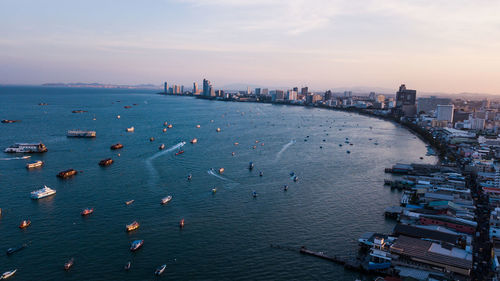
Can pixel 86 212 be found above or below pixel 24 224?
above

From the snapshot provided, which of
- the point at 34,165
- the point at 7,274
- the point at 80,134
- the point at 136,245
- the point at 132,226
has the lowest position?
the point at 7,274

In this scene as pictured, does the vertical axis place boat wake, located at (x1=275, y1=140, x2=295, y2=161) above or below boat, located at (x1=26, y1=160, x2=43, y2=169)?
above

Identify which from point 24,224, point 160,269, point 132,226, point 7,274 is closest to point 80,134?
point 24,224

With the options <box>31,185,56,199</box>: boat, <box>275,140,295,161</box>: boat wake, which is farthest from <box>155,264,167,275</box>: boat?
<box>275,140,295,161</box>: boat wake

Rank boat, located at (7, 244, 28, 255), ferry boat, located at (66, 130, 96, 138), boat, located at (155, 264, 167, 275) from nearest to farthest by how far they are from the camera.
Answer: boat, located at (155, 264, 167, 275) → boat, located at (7, 244, 28, 255) → ferry boat, located at (66, 130, 96, 138)

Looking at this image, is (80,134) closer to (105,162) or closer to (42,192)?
(105,162)

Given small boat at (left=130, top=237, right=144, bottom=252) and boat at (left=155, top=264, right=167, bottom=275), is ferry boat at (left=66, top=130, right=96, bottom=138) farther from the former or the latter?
boat at (left=155, top=264, right=167, bottom=275)

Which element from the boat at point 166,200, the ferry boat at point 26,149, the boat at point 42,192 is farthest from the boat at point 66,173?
the ferry boat at point 26,149

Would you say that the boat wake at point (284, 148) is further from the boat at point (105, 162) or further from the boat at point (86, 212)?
the boat at point (86, 212)

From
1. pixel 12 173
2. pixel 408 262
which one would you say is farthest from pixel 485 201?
pixel 12 173
